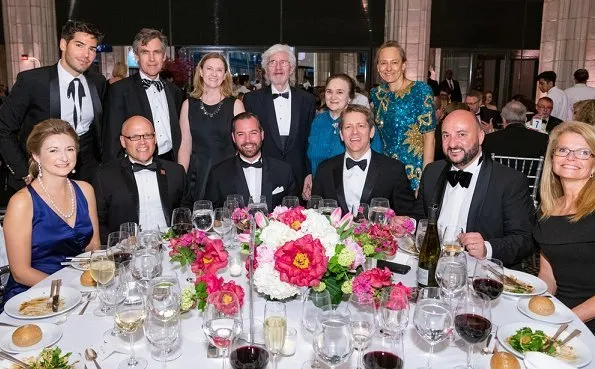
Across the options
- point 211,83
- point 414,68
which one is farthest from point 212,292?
point 414,68

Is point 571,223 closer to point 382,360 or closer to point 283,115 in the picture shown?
point 382,360

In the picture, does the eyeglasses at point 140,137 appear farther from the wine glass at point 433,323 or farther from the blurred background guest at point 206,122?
the wine glass at point 433,323

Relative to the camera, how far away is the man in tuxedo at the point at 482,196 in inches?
110

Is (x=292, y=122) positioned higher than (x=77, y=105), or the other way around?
(x=77, y=105)

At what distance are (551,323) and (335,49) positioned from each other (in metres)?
9.29

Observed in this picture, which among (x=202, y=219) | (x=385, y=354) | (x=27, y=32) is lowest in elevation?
(x=385, y=354)

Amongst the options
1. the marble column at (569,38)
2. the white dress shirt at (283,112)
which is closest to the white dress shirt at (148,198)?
the white dress shirt at (283,112)

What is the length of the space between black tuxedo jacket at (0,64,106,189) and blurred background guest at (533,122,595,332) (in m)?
3.30

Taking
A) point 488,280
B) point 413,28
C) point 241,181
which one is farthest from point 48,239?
point 413,28

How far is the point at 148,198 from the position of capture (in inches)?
134

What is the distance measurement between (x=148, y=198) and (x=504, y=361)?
2483mm

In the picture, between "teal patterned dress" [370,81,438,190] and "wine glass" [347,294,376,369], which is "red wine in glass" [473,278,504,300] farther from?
"teal patterned dress" [370,81,438,190]

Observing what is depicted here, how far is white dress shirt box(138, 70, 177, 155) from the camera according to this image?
13.6ft

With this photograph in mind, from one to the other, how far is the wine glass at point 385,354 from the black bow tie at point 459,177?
170 centimetres
